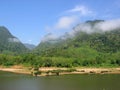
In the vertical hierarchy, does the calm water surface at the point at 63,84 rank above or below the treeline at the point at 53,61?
below

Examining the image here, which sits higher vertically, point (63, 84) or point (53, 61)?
point (53, 61)

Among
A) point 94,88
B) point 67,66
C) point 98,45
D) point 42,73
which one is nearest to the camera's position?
point 94,88

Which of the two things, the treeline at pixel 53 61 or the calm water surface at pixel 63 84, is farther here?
the treeline at pixel 53 61

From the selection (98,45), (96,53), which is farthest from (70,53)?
(98,45)

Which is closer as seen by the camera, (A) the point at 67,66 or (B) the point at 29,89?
(B) the point at 29,89

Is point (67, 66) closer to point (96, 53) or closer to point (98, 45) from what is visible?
point (96, 53)

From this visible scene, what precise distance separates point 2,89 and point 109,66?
80.1 metres

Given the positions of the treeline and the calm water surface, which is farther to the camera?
the treeline

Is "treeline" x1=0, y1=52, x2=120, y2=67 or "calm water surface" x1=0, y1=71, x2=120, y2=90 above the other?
"treeline" x1=0, y1=52, x2=120, y2=67

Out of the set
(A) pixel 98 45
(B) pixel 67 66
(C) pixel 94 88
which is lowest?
(C) pixel 94 88

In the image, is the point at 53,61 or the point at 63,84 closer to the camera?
the point at 63,84

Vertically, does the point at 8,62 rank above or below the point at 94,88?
above

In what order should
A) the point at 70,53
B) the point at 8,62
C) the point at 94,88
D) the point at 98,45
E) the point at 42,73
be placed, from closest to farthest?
the point at 94,88 → the point at 42,73 → the point at 8,62 → the point at 70,53 → the point at 98,45

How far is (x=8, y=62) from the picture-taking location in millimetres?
137125
